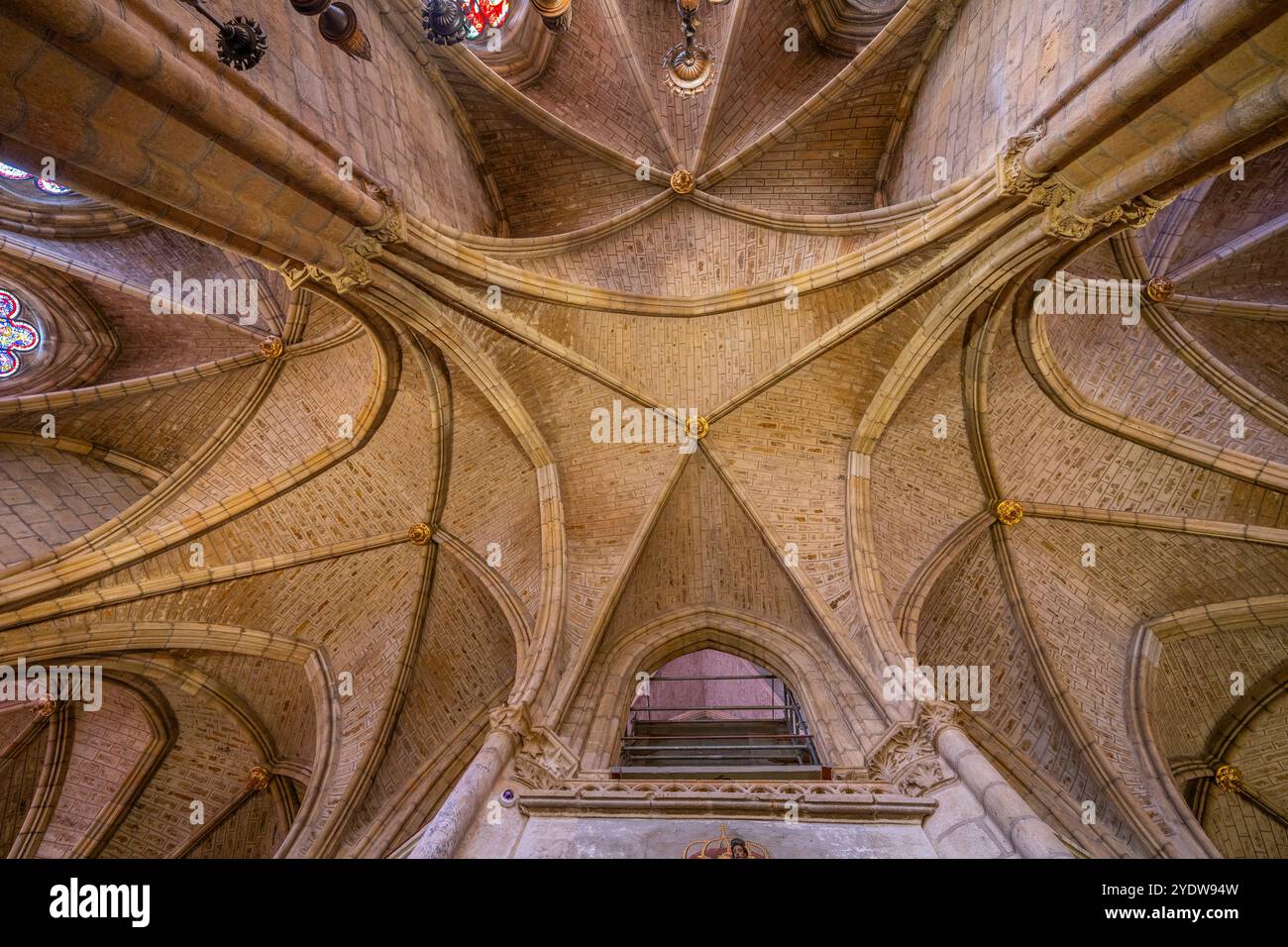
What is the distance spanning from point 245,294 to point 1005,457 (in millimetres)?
12234

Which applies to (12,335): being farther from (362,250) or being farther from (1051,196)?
(1051,196)

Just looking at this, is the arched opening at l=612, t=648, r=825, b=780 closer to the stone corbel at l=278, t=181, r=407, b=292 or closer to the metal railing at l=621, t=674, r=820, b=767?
the metal railing at l=621, t=674, r=820, b=767

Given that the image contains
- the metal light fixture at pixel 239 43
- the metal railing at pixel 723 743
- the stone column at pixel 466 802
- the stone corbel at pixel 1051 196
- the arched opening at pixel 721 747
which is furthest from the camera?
the metal railing at pixel 723 743

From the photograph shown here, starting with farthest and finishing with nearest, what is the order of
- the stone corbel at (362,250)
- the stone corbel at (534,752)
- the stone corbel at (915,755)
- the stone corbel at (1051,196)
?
the stone corbel at (534,752)
the stone corbel at (362,250)
the stone corbel at (915,755)
the stone corbel at (1051,196)

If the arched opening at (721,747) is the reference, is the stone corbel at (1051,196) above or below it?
above

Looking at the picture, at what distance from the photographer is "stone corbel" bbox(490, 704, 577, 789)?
7.09 metres

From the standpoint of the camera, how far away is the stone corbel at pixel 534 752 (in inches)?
279

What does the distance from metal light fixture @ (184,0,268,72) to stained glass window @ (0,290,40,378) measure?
9.72 metres

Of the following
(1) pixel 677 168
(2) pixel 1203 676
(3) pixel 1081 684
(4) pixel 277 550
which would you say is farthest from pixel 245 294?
(2) pixel 1203 676

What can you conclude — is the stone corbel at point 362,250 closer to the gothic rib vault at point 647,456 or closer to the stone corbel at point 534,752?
the gothic rib vault at point 647,456

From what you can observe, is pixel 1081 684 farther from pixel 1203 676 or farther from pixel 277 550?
pixel 277 550

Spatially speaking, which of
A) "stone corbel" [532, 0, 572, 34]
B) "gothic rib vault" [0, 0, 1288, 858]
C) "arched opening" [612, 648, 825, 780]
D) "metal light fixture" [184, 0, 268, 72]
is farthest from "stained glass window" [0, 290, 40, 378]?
"arched opening" [612, 648, 825, 780]

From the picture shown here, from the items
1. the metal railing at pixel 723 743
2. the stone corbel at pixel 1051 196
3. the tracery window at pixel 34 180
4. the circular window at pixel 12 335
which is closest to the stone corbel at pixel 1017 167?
the stone corbel at pixel 1051 196

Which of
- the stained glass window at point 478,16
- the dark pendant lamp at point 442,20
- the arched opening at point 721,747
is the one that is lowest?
the arched opening at point 721,747
